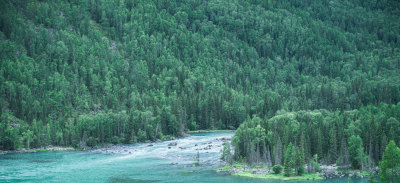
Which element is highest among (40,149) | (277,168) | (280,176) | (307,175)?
(40,149)

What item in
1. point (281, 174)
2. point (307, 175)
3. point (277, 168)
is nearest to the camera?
point (307, 175)

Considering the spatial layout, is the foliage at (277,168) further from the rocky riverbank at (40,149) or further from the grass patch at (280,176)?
the rocky riverbank at (40,149)

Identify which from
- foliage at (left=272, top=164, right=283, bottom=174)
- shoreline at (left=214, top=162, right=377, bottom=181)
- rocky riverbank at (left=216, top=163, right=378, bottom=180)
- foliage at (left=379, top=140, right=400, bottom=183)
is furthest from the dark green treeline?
foliage at (left=379, top=140, right=400, bottom=183)

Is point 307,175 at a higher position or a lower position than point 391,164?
lower

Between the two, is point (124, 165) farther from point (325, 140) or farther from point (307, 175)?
point (325, 140)

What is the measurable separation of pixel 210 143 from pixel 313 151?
57.9 m

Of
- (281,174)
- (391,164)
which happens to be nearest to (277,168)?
(281,174)

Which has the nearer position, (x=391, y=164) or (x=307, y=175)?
(x=391, y=164)

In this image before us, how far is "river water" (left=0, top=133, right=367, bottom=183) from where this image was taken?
119125 millimetres

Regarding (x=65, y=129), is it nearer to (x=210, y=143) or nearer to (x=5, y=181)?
(x=210, y=143)

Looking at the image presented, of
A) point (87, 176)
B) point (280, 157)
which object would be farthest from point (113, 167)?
point (280, 157)

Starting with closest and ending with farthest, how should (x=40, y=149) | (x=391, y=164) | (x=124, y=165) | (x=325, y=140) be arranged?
(x=391, y=164) < (x=325, y=140) < (x=124, y=165) < (x=40, y=149)

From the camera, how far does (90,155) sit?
555ft

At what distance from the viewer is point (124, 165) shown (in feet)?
466
